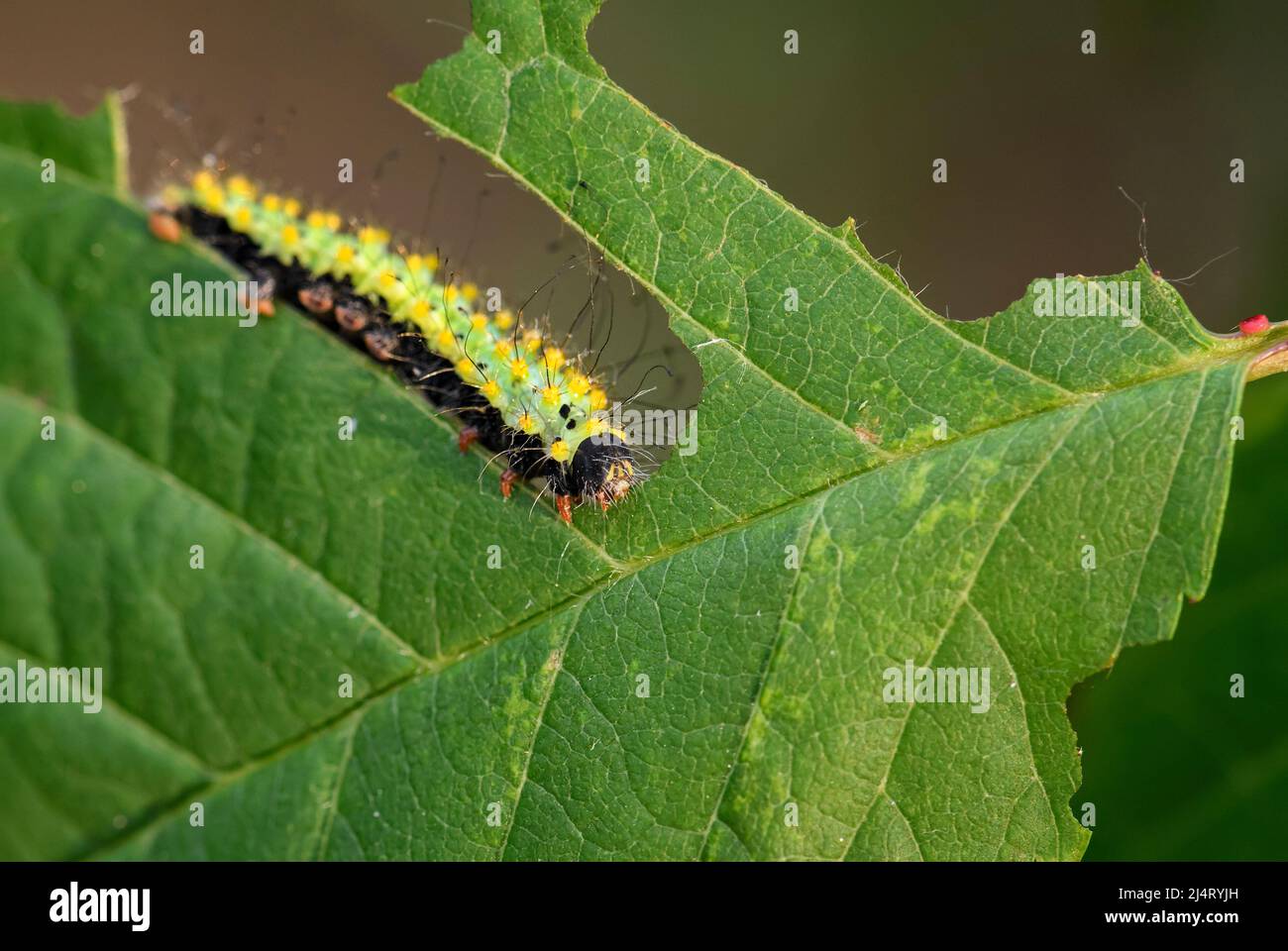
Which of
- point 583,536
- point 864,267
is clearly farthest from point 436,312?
point 864,267

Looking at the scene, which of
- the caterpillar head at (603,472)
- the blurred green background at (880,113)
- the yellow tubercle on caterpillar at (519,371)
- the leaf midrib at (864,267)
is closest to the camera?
the leaf midrib at (864,267)

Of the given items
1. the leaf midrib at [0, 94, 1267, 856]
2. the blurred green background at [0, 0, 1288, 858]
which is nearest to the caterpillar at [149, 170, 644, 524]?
the leaf midrib at [0, 94, 1267, 856]

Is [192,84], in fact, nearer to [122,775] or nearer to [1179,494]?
[122,775]

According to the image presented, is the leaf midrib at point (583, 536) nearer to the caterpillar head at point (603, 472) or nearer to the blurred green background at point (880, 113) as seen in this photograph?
the caterpillar head at point (603, 472)

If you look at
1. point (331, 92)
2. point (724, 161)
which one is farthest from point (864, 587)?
point (331, 92)

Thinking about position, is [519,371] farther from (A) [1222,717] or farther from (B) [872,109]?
(B) [872,109]

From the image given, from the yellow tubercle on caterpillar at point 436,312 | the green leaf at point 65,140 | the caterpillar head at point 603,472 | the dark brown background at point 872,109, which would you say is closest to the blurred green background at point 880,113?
the dark brown background at point 872,109

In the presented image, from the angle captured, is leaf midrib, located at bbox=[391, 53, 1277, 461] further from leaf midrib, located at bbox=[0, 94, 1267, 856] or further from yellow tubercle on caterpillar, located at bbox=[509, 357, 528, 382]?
yellow tubercle on caterpillar, located at bbox=[509, 357, 528, 382]

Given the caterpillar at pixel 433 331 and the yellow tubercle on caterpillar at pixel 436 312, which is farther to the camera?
the yellow tubercle on caterpillar at pixel 436 312
